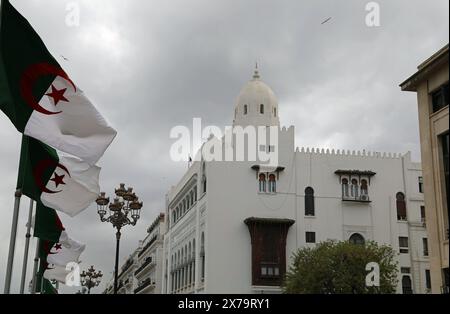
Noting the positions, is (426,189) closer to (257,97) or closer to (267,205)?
(267,205)

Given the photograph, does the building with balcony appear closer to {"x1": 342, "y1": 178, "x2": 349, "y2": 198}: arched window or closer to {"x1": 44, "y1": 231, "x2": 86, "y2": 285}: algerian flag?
{"x1": 342, "y1": 178, "x2": 349, "y2": 198}: arched window

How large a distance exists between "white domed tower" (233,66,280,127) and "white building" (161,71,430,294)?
86 millimetres

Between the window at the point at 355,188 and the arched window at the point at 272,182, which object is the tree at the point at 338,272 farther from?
the window at the point at 355,188

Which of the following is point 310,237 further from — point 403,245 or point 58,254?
point 58,254

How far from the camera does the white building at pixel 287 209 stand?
48.0m

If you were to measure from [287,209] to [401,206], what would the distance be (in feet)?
31.2

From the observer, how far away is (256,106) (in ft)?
176

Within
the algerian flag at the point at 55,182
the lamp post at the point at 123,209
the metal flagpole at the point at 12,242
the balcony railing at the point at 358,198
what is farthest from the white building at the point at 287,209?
the metal flagpole at the point at 12,242

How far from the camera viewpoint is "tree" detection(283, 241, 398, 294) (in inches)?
1519

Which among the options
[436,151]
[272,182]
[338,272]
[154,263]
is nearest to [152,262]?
[154,263]

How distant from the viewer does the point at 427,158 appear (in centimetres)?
2733

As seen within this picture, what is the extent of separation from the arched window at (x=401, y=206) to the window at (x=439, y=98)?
2584 centimetres

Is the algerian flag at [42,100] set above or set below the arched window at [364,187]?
below
